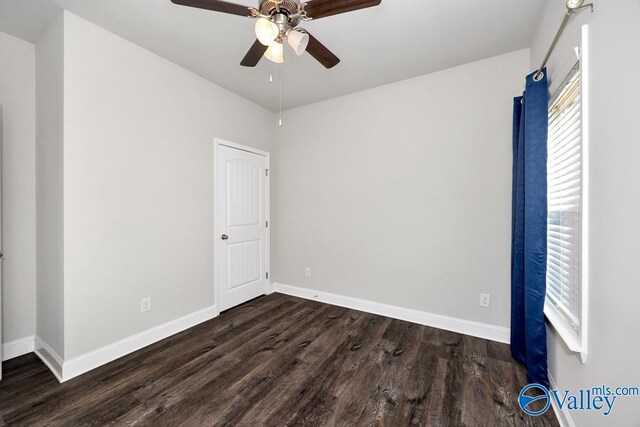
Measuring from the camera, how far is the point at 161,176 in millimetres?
2432

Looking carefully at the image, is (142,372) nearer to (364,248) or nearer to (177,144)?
(177,144)

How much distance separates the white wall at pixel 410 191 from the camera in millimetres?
2375

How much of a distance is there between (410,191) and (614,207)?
180 centimetres

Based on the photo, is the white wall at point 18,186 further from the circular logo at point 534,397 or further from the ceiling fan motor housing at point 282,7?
the circular logo at point 534,397

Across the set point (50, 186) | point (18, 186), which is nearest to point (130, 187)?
point (50, 186)

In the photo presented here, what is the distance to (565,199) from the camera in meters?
1.56

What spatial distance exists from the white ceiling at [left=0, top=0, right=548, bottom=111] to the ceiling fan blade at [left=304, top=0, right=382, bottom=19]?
61 centimetres

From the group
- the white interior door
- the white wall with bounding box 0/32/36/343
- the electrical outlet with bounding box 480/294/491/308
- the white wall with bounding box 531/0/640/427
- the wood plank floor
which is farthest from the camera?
the white interior door

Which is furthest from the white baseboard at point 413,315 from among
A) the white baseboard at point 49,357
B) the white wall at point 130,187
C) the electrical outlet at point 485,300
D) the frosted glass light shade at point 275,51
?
the frosted glass light shade at point 275,51

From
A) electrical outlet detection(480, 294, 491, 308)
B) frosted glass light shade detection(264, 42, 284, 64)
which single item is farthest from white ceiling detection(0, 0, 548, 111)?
electrical outlet detection(480, 294, 491, 308)

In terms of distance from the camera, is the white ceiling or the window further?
the white ceiling

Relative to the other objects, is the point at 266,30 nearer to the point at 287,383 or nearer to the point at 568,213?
the point at 568,213

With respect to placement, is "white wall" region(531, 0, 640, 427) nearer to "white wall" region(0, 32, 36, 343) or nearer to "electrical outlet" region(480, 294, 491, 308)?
"electrical outlet" region(480, 294, 491, 308)

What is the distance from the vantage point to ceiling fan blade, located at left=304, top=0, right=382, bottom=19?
4.25 feet
